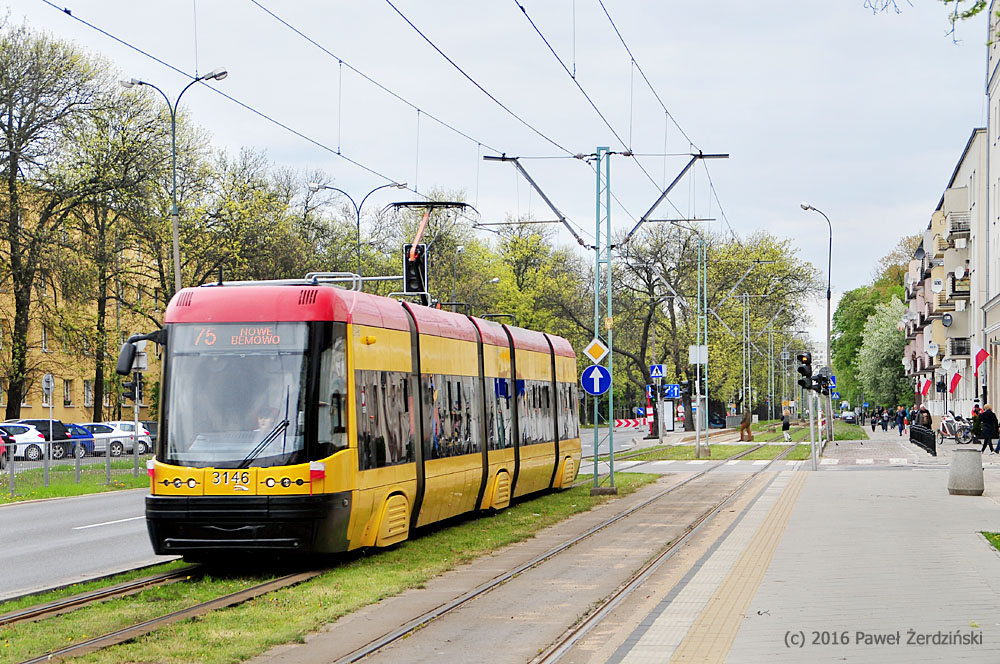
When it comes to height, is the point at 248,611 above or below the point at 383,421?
below

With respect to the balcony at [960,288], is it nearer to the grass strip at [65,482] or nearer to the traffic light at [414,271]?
the traffic light at [414,271]

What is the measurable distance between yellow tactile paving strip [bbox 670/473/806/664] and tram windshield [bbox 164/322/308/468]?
4.61 m

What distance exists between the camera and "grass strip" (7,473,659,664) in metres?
9.03

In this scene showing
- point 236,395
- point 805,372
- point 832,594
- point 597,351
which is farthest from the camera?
point 805,372

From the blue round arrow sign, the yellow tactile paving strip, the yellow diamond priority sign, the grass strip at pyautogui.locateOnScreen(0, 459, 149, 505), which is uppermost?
the yellow diamond priority sign

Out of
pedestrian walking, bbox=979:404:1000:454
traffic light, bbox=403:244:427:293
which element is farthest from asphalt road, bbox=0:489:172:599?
pedestrian walking, bbox=979:404:1000:454

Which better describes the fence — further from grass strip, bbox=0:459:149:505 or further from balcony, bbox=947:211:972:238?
balcony, bbox=947:211:972:238

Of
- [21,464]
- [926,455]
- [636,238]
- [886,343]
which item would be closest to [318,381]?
[21,464]

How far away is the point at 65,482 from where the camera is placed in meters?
31.2

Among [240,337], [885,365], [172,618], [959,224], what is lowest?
[172,618]

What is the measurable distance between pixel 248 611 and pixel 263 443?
2.96 metres

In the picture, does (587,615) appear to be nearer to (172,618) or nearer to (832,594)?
(832,594)

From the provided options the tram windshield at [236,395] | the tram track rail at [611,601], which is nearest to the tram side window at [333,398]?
the tram windshield at [236,395]

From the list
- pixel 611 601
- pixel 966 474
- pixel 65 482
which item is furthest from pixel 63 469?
pixel 611 601
